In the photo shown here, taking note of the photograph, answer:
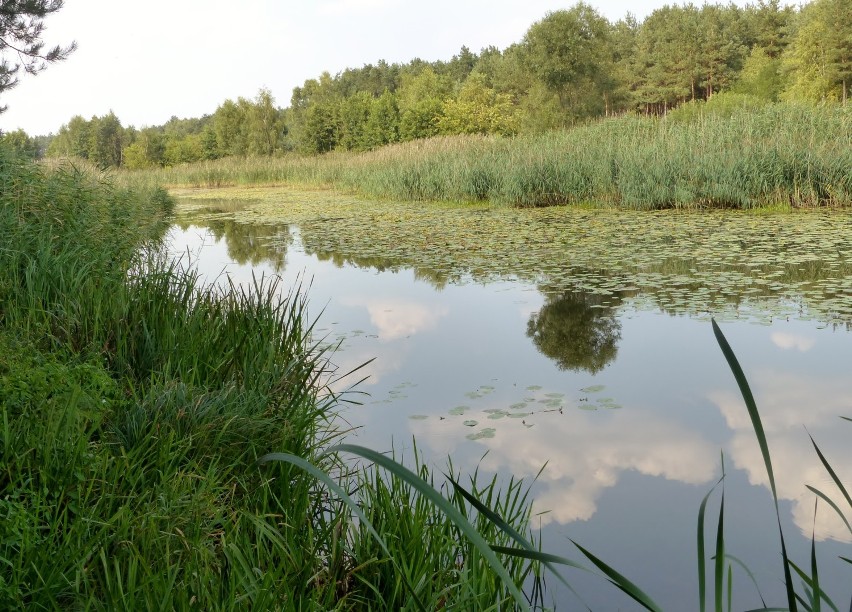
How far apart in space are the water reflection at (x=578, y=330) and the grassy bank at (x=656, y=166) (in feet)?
20.7

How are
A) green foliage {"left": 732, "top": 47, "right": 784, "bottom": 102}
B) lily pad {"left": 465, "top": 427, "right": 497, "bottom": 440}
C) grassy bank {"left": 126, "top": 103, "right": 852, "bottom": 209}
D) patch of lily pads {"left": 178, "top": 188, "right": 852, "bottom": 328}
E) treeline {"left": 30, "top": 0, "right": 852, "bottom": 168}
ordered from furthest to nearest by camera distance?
green foliage {"left": 732, "top": 47, "right": 784, "bottom": 102} → treeline {"left": 30, "top": 0, "right": 852, "bottom": 168} → grassy bank {"left": 126, "top": 103, "right": 852, "bottom": 209} → patch of lily pads {"left": 178, "top": 188, "right": 852, "bottom": 328} → lily pad {"left": 465, "top": 427, "right": 497, "bottom": 440}

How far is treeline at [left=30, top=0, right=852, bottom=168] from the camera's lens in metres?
34.3

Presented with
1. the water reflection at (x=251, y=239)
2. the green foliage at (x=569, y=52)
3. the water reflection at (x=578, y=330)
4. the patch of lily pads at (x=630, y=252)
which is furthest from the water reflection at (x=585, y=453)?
the green foliage at (x=569, y=52)

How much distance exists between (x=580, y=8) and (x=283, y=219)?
2464 centimetres

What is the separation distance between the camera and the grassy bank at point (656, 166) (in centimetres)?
1172

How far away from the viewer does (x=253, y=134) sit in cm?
4384

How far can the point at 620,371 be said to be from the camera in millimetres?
4969

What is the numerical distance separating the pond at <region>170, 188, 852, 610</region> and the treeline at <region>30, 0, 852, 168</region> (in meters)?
18.4

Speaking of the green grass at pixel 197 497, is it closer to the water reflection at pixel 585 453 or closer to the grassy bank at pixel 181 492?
the grassy bank at pixel 181 492

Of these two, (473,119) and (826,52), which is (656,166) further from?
(826,52)

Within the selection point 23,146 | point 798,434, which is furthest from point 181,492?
point 23,146

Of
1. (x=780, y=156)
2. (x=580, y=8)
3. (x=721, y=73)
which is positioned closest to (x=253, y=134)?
(x=580, y=8)

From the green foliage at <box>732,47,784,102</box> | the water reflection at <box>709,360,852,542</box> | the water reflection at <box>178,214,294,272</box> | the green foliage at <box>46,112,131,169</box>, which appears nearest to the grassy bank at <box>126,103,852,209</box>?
the water reflection at <box>178,214,294,272</box>

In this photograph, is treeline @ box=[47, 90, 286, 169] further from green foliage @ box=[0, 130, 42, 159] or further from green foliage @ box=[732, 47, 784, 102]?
green foliage @ box=[0, 130, 42, 159]
